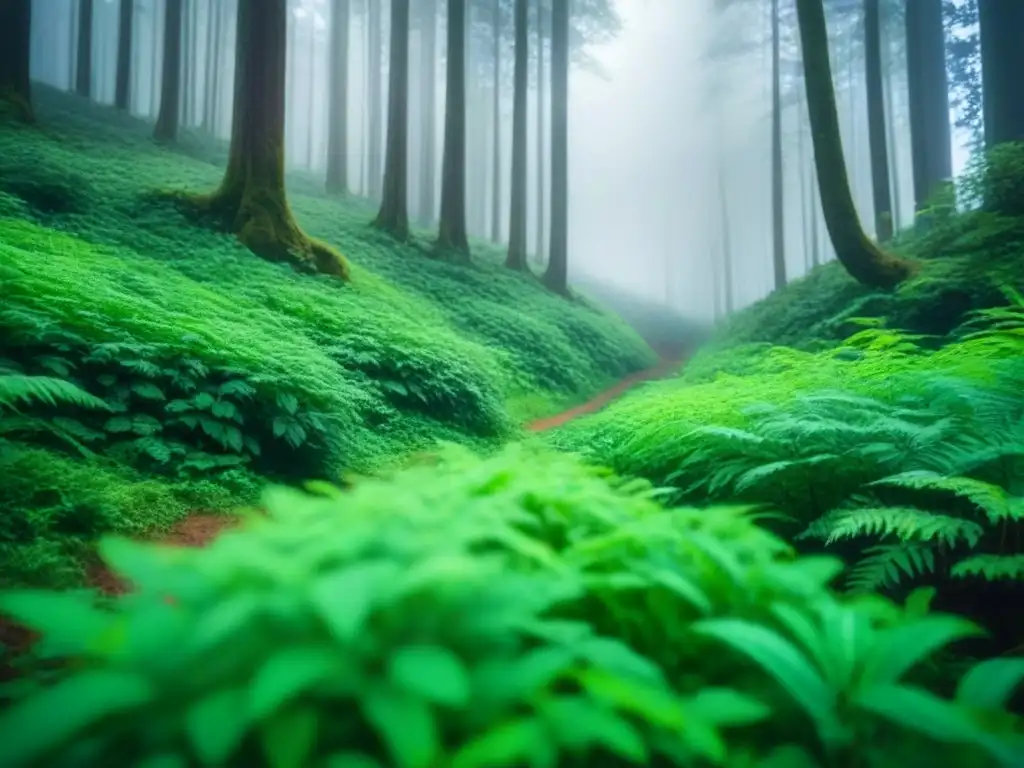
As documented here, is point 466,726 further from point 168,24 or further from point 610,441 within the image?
point 168,24

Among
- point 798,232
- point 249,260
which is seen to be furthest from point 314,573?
point 798,232

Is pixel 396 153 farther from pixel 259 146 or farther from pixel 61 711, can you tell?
pixel 61 711

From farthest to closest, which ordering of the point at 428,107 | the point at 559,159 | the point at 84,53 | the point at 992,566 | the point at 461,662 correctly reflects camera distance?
1. the point at 428,107
2. the point at 84,53
3. the point at 559,159
4. the point at 992,566
5. the point at 461,662

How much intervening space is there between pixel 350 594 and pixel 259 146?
11037mm

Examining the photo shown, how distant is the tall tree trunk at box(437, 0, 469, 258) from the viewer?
17.2m

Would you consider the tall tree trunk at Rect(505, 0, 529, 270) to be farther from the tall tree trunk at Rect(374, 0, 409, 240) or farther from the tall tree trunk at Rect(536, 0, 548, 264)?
the tall tree trunk at Rect(536, 0, 548, 264)

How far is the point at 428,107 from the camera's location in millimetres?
34156

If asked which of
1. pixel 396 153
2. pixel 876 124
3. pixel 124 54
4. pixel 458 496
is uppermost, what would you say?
pixel 124 54

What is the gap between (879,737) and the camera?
146cm

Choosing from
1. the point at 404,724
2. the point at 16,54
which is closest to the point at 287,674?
the point at 404,724

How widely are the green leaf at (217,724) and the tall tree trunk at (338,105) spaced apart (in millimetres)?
26928

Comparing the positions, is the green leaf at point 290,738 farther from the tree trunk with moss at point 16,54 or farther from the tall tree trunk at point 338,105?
the tall tree trunk at point 338,105

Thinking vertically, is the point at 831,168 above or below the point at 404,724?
above

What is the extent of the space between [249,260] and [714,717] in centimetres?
983
